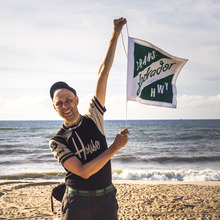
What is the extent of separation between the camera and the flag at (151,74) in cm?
326

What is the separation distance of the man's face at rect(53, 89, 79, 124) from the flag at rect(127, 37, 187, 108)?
1.11 meters

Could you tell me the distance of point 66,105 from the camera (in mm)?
2172

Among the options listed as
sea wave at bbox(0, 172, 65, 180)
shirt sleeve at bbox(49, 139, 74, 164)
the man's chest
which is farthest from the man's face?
→ sea wave at bbox(0, 172, 65, 180)

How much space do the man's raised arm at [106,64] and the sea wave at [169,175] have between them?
10.9m

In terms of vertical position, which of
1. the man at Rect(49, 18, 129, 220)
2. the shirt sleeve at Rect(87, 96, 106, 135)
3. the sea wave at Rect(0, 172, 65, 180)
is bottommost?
the sea wave at Rect(0, 172, 65, 180)

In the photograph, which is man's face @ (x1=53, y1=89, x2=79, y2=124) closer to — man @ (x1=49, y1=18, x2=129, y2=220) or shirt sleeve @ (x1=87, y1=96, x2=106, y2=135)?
man @ (x1=49, y1=18, x2=129, y2=220)

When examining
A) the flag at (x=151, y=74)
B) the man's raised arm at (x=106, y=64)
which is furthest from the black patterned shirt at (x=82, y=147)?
the flag at (x=151, y=74)

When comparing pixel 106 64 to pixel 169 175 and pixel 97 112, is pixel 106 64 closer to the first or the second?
pixel 97 112

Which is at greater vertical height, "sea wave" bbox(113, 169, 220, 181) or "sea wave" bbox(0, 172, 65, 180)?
"sea wave" bbox(0, 172, 65, 180)

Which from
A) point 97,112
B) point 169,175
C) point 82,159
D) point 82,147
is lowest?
point 169,175

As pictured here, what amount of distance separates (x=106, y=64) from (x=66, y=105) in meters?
0.67

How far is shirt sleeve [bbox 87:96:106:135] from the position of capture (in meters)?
2.36

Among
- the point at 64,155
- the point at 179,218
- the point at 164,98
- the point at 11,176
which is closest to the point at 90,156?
the point at 64,155

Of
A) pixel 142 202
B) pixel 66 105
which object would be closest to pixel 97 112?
pixel 66 105
